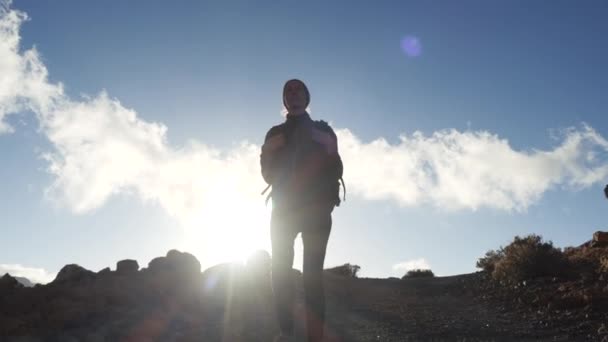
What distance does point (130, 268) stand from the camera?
12.6 metres

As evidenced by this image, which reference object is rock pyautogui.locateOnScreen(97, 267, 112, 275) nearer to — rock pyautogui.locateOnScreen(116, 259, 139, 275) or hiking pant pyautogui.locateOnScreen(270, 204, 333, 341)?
rock pyautogui.locateOnScreen(116, 259, 139, 275)

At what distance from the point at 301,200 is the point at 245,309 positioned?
17.0 ft

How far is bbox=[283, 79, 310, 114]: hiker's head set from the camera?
A: 4.33m

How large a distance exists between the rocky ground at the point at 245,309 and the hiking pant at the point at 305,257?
8.62ft

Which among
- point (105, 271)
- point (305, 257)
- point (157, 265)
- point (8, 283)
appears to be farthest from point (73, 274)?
point (305, 257)

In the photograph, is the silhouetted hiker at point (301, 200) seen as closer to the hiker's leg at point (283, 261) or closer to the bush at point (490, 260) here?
the hiker's leg at point (283, 261)

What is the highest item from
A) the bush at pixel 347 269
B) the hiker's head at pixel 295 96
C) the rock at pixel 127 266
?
the bush at pixel 347 269

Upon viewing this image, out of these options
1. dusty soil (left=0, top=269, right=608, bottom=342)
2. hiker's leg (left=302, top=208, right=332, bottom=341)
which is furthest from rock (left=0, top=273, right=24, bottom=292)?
hiker's leg (left=302, top=208, right=332, bottom=341)

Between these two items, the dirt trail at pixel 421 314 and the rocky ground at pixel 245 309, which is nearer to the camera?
the dirt trail at pixel 421 314

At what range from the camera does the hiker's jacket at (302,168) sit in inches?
160

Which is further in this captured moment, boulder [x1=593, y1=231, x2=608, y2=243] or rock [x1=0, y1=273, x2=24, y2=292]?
boulder [x1=593, y1=231, x2=608, y2=243]

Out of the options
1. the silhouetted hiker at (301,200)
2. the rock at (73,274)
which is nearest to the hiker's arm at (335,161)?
the silhouetted hiker at (301,200)

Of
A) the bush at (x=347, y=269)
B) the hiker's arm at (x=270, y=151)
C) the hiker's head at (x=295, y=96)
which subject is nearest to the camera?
the hiker's arm at (x=270, y=151)

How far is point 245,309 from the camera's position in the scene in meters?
8.65
